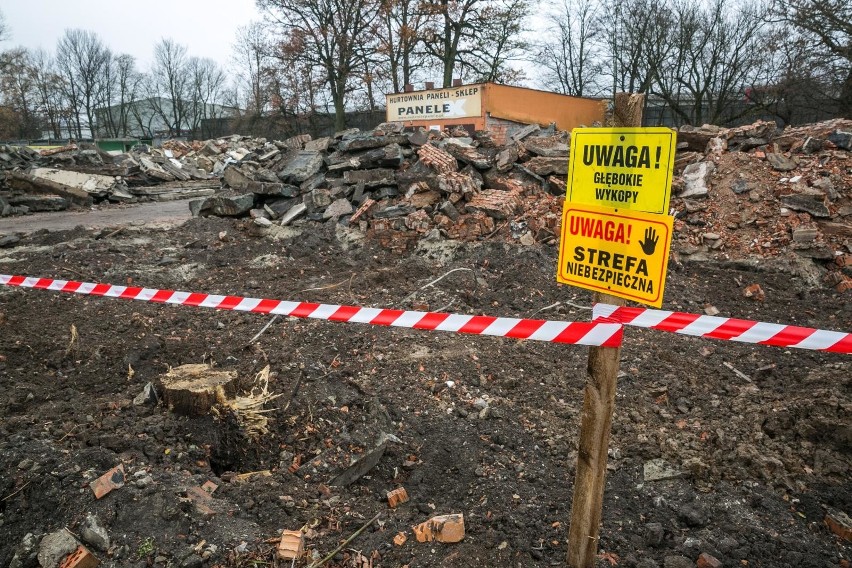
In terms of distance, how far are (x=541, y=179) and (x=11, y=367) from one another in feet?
28.4

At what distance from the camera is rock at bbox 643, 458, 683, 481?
11.7ft

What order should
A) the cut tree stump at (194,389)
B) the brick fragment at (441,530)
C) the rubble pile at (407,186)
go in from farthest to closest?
the rubble pile at (407,186)
the cut tree stump at (194,389)
the brick fragment at (441,530)

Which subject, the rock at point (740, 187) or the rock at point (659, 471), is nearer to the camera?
the rock at point (659, 471)

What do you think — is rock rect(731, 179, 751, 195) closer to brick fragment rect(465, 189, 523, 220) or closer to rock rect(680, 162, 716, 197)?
rock rect(680, 162, 716, 197)

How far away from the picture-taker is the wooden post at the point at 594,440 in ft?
7.90

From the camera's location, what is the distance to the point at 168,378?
4.14 m

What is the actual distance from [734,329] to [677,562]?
1.27m

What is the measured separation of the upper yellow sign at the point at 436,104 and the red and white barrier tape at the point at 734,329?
14.0 meters

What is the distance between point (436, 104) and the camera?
16953 millimetres

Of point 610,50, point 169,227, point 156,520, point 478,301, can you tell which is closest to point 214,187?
point 169,227

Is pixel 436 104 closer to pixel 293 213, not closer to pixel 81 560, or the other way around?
pixel 293 213

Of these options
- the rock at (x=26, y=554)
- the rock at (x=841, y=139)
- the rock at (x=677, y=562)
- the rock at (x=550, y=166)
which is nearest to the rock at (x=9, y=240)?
the rock at (x=26, y=554)

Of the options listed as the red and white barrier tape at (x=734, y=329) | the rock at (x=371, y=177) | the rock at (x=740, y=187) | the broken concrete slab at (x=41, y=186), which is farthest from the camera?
the broken concrete slab at (x=41, y=186)

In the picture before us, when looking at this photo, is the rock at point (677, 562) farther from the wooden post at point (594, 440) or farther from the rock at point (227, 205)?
the rock at point (227, 205)
